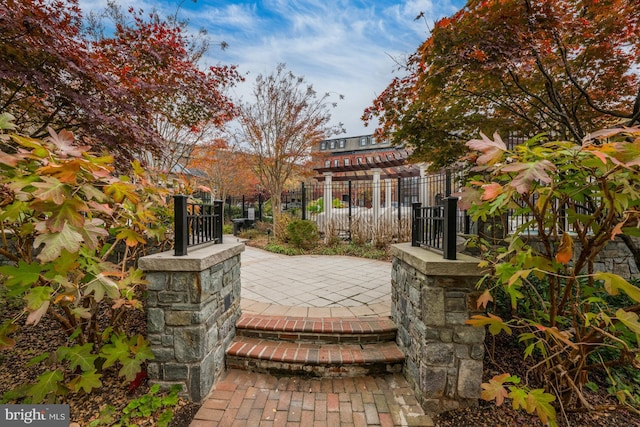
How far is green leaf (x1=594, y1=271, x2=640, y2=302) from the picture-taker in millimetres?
1113

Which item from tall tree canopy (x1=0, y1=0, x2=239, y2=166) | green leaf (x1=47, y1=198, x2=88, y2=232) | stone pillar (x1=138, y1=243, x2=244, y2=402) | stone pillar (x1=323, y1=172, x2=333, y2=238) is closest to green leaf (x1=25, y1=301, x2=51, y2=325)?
stone pillar (x1=138, y1=243, x2=244, y2=402)

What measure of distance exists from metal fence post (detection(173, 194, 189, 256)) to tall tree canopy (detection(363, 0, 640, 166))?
258cm

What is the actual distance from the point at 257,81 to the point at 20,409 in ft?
27.9

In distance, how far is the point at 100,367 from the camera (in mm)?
2096

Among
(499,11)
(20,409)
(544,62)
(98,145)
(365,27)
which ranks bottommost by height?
(20,409)

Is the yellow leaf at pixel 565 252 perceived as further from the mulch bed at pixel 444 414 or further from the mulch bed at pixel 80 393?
the mulch bed at pixel 80 393

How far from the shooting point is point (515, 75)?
105 inches

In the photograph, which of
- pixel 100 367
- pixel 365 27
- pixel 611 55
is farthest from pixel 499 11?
pixel 100 367

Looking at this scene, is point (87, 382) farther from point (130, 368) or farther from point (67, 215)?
point (67, 215)

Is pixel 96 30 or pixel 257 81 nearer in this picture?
pixel 96 30

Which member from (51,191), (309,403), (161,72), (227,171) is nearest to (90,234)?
(51,191)

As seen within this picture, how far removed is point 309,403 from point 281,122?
25.7 feet

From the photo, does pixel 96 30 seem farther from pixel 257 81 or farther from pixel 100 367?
pixel 100 367

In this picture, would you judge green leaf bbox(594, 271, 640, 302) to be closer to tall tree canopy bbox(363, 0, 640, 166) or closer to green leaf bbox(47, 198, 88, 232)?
tall tree canopy bbox(363, 0, 640, 166)
